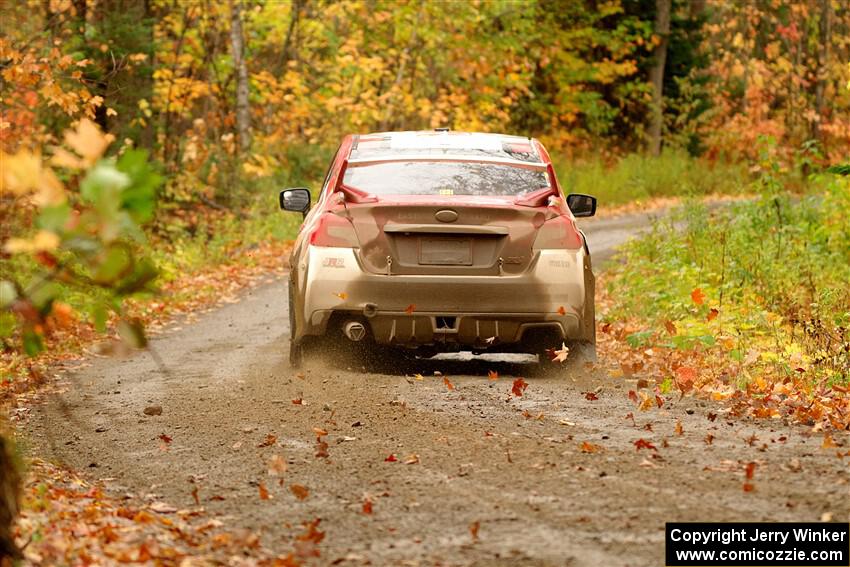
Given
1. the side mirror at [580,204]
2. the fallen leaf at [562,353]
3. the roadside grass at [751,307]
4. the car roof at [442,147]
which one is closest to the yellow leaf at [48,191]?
the roadside grass at [751,307]

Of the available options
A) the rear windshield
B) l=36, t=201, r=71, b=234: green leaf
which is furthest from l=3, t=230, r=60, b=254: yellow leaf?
the rear windshield

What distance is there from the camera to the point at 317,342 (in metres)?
9.45

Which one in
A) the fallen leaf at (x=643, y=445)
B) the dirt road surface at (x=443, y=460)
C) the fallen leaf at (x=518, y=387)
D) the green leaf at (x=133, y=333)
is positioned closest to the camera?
the green leaf at (x=133, y=333)

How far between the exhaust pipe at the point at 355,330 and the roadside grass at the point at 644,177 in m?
21.1

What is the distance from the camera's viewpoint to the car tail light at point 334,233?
8.90 m

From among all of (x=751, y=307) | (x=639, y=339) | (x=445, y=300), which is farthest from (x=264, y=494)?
(x=751, y=307)

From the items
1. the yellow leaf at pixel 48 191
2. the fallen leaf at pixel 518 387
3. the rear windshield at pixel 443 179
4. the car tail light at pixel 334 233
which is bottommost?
the fallen leaf at pixel 518 387

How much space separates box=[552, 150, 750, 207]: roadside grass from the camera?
30.8 meters

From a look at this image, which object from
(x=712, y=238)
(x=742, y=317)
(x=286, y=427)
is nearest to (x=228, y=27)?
(x=712, y=238)

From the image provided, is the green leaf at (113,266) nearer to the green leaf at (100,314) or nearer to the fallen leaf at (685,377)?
the green leaf at (100,314)

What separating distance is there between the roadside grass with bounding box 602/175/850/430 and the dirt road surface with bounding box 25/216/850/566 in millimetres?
700

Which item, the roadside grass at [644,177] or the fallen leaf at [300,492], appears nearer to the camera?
the fallen leaf at [300,492]

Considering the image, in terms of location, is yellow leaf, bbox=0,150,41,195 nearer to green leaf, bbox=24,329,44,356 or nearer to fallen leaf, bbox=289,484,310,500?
green leaf, bbox=24,329,44,356

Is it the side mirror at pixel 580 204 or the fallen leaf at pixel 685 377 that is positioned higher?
the side mirror at pixel 580 204
